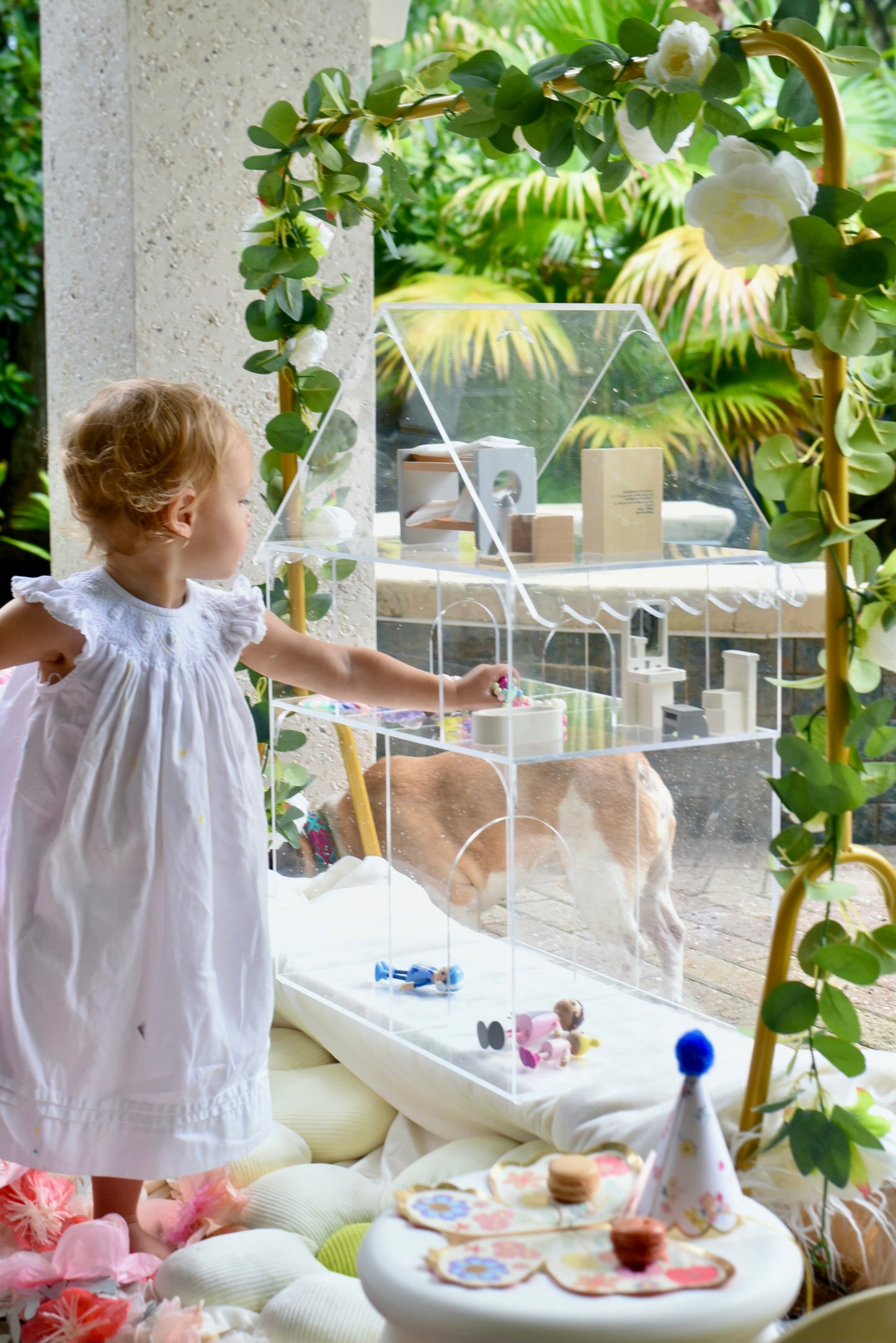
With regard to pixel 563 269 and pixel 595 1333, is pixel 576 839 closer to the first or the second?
pixel 595 1333

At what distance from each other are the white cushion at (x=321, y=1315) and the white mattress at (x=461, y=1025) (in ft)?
0.98

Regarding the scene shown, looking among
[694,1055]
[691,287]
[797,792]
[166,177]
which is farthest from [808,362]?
[691,287]

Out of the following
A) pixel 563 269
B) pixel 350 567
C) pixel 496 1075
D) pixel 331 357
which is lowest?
pixel 496 1075

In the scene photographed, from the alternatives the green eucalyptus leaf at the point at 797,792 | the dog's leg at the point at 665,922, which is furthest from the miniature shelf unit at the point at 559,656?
the green eucalyptus leaf at the point at 797,792

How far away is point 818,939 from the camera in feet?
4.49

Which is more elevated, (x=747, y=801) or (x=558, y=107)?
(x=558, y=107)

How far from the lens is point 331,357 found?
2.90 metres

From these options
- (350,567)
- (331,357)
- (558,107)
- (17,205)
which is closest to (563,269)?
(17,205)

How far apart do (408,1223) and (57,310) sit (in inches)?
84.9

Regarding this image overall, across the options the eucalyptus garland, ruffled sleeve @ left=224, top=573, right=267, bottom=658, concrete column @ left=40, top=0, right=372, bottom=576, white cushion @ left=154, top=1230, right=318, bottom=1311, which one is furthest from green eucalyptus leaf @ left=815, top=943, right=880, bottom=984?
concrete column @ left=40, top=0, right=372, bottom=576

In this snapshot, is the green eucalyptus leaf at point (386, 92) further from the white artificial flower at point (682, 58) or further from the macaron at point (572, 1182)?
the macaron at point (572, 1182)

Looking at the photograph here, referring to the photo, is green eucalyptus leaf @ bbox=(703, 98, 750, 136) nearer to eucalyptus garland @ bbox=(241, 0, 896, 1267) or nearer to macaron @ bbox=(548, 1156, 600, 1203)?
eucalyptus garland @ bbox=(241, 0, 896, 1267)

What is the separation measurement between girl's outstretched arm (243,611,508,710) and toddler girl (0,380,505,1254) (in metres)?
0.18

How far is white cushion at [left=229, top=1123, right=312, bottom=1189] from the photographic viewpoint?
5.95 feet
